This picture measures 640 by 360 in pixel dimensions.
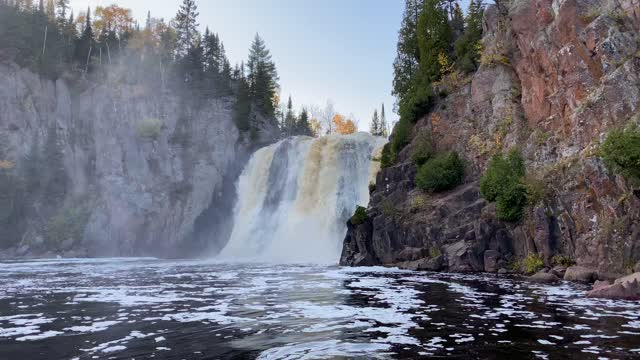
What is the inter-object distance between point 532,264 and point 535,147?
318 inches

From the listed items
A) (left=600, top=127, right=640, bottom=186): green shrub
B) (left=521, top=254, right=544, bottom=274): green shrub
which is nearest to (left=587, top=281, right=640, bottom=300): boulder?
(left=600, top=127, right=640, bottom=186): green shrub

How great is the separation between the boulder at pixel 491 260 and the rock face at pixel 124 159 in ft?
119

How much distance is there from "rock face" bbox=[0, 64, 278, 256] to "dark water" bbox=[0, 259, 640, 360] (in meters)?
39.1

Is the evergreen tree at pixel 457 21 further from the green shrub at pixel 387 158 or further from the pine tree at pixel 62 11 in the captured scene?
the pine tree at pixel 62 11

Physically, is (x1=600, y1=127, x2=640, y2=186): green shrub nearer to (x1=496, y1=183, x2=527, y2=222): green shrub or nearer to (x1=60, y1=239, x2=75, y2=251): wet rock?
(x1=496, y1=183, x2=527, y2=222): green shrub

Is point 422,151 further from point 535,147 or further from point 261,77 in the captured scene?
point 261,77

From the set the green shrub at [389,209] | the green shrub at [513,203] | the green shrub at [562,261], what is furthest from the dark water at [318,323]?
the green shrub at [389,209]

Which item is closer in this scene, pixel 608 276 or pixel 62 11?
pixel 608 276

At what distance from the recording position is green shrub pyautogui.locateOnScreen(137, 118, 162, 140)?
202ft

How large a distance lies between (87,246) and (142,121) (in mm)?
16958

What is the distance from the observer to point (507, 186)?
28.9 metres

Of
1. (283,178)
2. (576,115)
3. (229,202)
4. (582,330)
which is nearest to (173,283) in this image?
(582,330)

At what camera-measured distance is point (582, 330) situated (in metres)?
10.8

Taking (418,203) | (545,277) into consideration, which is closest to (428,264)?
(418,203)
